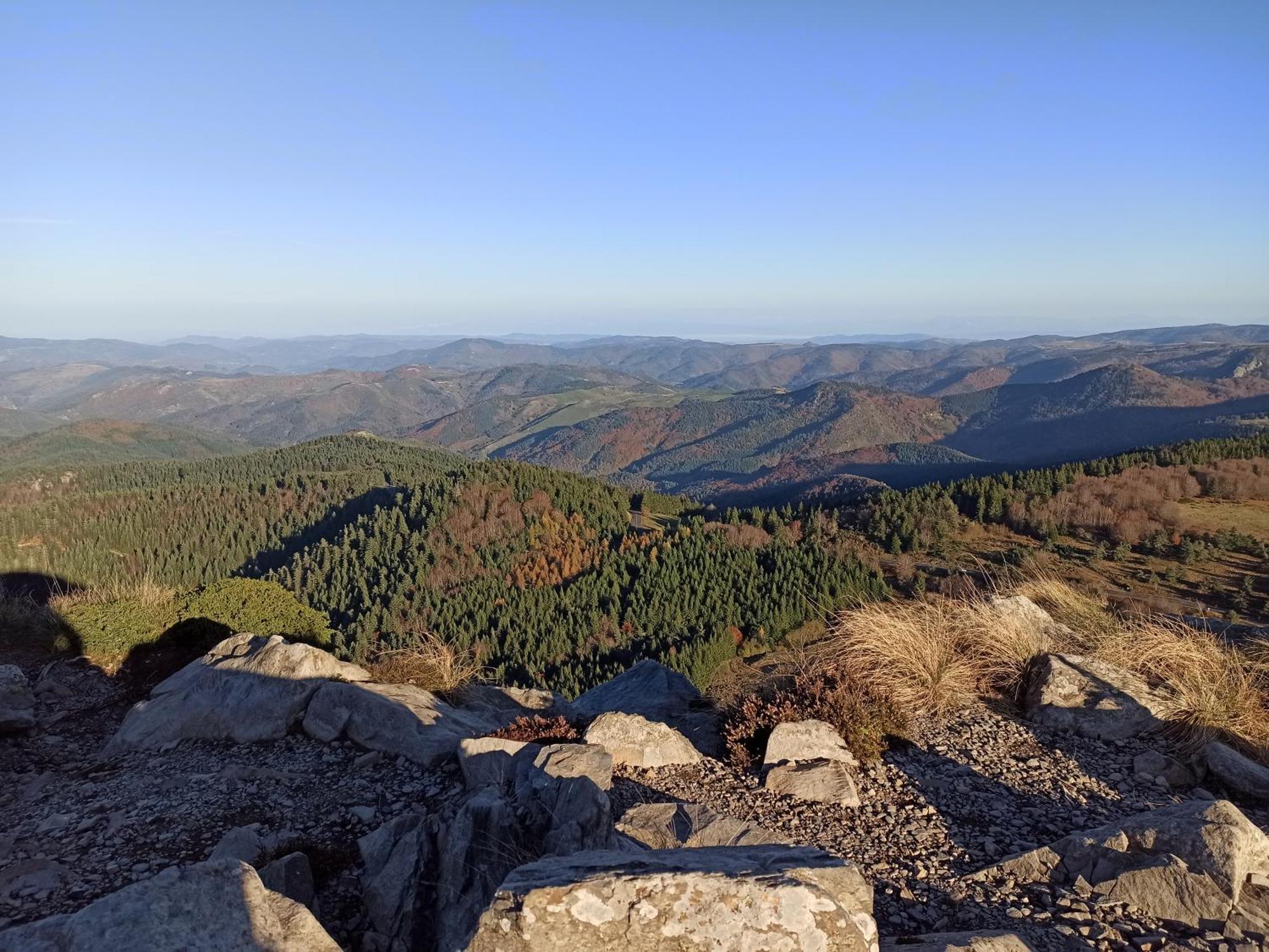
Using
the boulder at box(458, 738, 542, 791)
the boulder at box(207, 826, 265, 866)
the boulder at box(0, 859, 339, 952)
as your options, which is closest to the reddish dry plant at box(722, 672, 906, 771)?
the boulder at box(458, 738, 542, 791)

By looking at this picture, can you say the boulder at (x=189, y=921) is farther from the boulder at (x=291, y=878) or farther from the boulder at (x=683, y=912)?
the boulder at (x=683, y=912)

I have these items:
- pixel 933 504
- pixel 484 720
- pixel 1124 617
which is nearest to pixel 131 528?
pixel 933 504

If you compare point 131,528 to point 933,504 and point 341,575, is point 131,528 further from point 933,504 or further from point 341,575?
point 933,504

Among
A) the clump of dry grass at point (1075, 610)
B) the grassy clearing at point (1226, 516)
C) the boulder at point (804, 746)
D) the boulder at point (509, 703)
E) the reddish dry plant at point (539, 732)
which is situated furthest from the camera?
the grassy clearing at point (1226, 516)

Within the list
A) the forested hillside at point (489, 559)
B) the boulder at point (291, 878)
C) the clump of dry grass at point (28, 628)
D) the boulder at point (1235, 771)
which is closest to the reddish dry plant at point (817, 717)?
the boulder at point (1235, 771)

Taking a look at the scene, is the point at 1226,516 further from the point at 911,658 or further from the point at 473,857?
the point at 473,857
